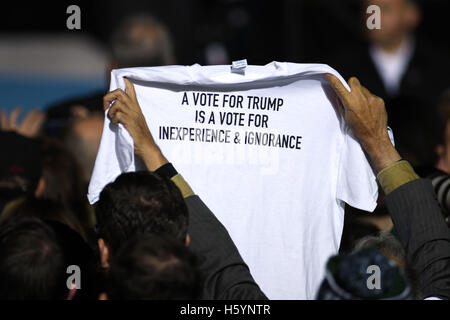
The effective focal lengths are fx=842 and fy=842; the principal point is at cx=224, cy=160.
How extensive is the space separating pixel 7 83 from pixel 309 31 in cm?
402

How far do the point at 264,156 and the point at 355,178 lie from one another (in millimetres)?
351

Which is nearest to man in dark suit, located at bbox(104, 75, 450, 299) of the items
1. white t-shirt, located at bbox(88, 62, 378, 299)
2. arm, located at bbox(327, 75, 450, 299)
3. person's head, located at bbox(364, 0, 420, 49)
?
arm, located at bbox(327, 75, 450, 299)

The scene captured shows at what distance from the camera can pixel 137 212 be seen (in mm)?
2445

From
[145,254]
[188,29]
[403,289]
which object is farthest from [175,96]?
[188,29]

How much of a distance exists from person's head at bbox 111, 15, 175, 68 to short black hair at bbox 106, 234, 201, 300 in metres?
2.39

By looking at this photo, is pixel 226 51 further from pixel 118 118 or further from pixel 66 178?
pixel 118 118

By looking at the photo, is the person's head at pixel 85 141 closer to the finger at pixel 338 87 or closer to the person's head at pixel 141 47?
the person's head at pixel 141 47

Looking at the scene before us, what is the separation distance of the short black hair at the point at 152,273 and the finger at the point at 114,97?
933 mm

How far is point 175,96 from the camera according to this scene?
315 centimetres

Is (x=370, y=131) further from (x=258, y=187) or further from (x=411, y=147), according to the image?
(x=411, y=147)

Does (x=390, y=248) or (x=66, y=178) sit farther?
(x=66, y=178)

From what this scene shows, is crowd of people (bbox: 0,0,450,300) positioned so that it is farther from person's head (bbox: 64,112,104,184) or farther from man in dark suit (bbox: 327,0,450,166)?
man in dark suit (bbox: 327,0,450,166)

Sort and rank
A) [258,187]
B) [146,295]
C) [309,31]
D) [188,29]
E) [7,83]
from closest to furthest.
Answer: [146,295] → [258,187] → [309,31] → [188,29] → [7,83]

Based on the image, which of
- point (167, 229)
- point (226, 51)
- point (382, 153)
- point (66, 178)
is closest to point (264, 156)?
point (382, 153)
